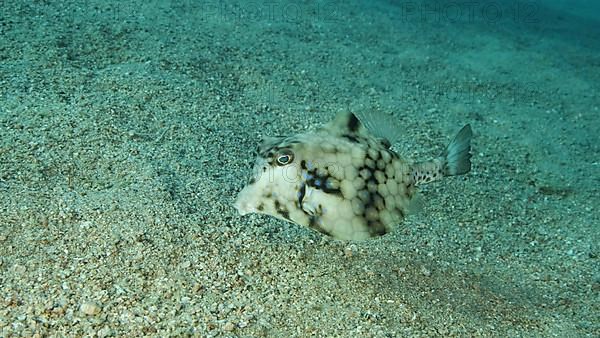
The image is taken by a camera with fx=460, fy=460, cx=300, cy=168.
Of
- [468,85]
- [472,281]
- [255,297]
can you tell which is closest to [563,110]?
[468,85]

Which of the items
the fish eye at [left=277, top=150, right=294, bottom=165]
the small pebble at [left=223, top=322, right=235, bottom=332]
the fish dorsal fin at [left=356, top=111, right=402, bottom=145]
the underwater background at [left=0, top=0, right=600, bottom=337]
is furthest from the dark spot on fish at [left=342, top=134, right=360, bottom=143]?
the small pebble at [left=223, top=322, right=235, bottom=332]

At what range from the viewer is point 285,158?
3018 mm

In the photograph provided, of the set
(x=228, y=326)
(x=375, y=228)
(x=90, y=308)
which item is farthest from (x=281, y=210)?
(x=90, y=308)

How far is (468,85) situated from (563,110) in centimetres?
158

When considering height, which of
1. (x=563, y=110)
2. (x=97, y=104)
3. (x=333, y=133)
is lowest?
(x=563, y=110)

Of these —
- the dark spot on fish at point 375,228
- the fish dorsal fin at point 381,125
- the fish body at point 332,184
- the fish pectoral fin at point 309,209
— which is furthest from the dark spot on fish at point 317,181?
the fish dorsal fin at point 381,125

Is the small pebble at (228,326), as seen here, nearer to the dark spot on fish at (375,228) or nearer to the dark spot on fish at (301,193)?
the dark spot on fish at (301,193)

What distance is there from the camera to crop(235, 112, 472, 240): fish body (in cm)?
302

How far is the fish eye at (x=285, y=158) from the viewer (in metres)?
3.02

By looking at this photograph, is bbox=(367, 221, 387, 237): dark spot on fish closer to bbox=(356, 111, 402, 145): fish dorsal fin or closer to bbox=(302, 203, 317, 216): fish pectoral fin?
bbox=(302, 203, 317, 216): fish pectoral fin

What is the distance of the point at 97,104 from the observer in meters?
4.52

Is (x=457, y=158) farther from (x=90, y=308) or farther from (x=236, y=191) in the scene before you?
(x=90, y=308)

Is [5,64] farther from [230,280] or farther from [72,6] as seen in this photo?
[230,280]

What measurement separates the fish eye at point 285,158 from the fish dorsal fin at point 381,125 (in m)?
1.05
